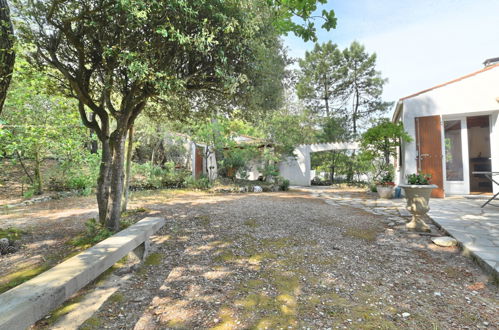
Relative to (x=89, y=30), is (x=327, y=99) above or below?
above

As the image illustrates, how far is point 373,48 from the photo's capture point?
1748 cm

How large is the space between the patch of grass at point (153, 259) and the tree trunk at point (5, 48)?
2341 millimetres

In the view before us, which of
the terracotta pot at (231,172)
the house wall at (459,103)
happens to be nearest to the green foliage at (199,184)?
the terracotta pot at (231,172)

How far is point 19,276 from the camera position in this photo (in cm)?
264

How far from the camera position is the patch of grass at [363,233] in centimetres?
390

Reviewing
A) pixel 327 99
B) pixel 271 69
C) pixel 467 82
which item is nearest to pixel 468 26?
pixel 467 82

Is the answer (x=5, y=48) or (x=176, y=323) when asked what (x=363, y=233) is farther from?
(x=5, y=48)

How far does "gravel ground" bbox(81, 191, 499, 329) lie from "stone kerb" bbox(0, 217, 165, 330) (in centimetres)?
39

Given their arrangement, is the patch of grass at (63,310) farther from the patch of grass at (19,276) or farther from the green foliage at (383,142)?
the green foliage at (383,142)

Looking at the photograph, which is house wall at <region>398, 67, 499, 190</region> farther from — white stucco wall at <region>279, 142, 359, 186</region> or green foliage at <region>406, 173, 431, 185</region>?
white stucco wall at <region>279, 142, 359, 186</region>

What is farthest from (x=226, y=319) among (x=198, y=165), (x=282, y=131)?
(x=282, y=131)

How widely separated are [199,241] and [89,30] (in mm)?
3388

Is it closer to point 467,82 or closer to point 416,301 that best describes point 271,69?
point 416,301

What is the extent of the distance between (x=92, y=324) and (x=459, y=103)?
32.3 ft
